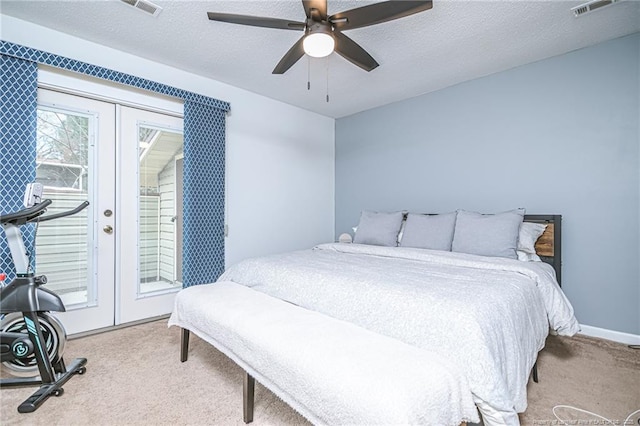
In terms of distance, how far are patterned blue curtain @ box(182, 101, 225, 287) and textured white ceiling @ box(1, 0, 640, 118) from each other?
55 cm

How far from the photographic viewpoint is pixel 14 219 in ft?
6.09

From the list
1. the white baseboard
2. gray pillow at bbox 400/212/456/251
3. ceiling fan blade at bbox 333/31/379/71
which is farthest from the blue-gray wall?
ceiling fan blade at bbox 333/31/379/71

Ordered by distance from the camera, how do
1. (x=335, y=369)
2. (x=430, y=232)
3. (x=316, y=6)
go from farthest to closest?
(x=430, y=232) → (x=316, y=6) → (x=335, y=369)

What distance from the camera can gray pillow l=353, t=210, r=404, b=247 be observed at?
3.33 meters

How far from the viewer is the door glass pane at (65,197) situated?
2561mm

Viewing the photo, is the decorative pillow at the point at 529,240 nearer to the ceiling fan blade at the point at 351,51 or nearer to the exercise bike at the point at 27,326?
the ceiling fan blade at the point at 351,51

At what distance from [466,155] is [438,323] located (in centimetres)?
260

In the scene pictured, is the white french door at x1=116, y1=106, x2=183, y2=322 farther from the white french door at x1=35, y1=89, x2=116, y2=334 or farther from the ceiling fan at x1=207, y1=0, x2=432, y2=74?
the ceiling fan at x1=207, y1=0, x2=432, y2=74

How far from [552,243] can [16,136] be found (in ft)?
14.8

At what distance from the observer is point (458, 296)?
61.0 inches

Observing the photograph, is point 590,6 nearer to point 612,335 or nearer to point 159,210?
point 612,335

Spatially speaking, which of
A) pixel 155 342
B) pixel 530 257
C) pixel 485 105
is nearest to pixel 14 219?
pixel 155 342

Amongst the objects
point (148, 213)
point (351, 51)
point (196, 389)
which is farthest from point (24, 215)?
point (351, 51)

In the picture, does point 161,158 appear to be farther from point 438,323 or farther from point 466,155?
point 466,155
